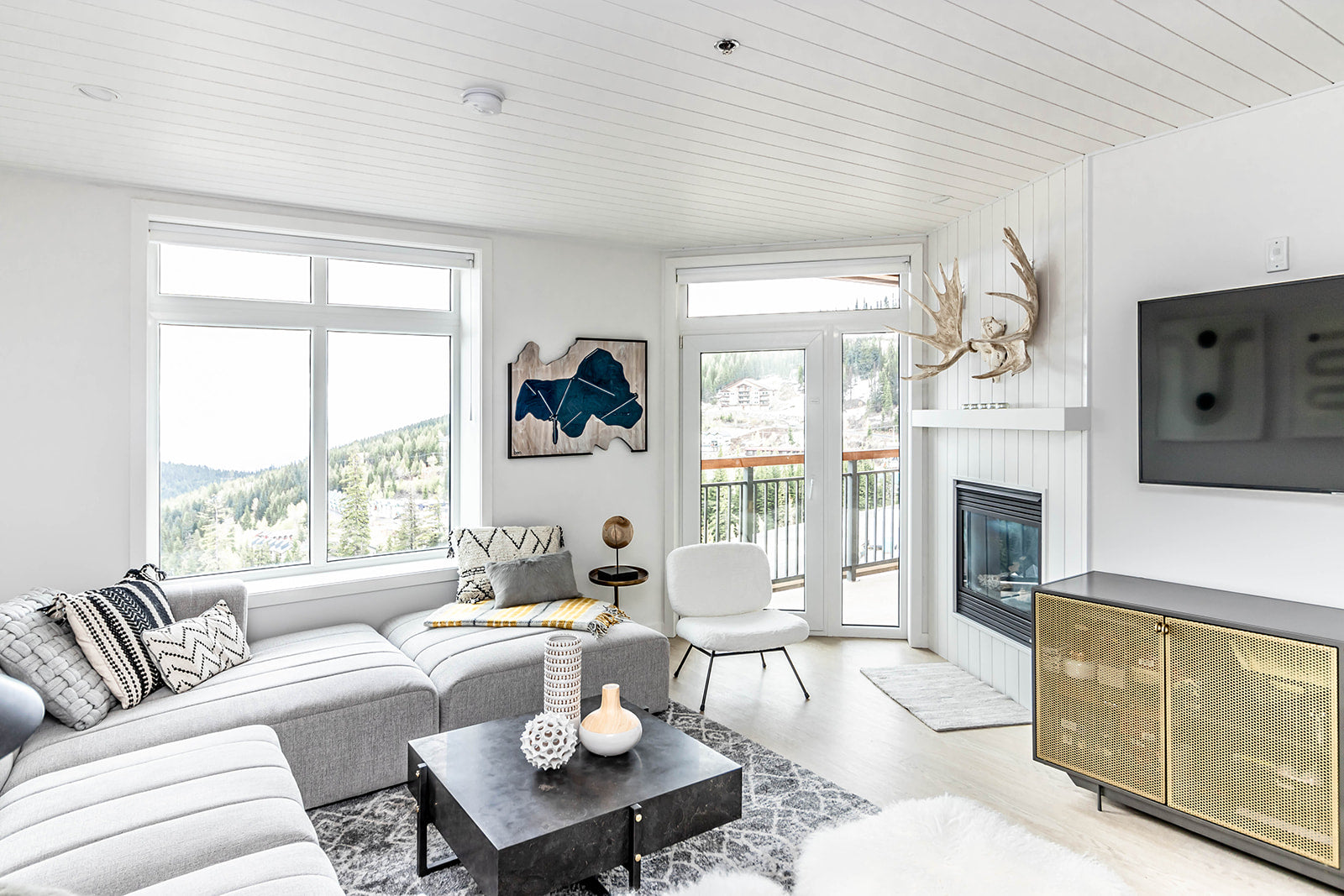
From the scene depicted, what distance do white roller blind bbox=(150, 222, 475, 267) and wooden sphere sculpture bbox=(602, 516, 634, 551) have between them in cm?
165

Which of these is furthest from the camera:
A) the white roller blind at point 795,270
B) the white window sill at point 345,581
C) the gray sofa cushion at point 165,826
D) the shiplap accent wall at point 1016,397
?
the white roller blind at point 795,270

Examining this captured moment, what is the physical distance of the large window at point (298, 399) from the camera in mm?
3596

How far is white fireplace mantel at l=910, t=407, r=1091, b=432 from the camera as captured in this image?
10.3 ft

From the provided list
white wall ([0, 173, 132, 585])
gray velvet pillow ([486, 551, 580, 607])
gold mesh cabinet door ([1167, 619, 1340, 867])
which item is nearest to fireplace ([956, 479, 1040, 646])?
gold mesh cabinet door ([1167, 619, 1340, 867])

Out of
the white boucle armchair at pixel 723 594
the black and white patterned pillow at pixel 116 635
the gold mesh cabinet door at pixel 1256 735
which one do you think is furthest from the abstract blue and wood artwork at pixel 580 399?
the gold mesh cabinet door at pixel 1256 735

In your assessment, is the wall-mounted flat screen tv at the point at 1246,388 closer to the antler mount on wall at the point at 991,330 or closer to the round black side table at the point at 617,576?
the antler mount on wall at the point at 991,330

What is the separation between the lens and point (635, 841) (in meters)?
2.02

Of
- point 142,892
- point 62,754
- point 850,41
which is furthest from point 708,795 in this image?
point 850,41

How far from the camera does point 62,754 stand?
2279mm

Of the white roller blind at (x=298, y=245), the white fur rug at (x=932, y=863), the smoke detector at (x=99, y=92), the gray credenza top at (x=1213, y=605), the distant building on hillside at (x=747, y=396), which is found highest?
the smoke detector at (x=99, y=92)

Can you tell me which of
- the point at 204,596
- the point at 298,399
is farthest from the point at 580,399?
the point at 204,596

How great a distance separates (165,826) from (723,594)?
8.63 ft

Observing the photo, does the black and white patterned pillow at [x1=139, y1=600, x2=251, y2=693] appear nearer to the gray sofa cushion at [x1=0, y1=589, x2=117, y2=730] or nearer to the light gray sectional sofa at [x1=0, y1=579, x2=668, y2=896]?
the light gray sectional sofa at [x1=0, y1=579, x2=668, y2=896]

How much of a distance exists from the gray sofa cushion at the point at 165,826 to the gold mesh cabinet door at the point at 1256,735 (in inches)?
100
